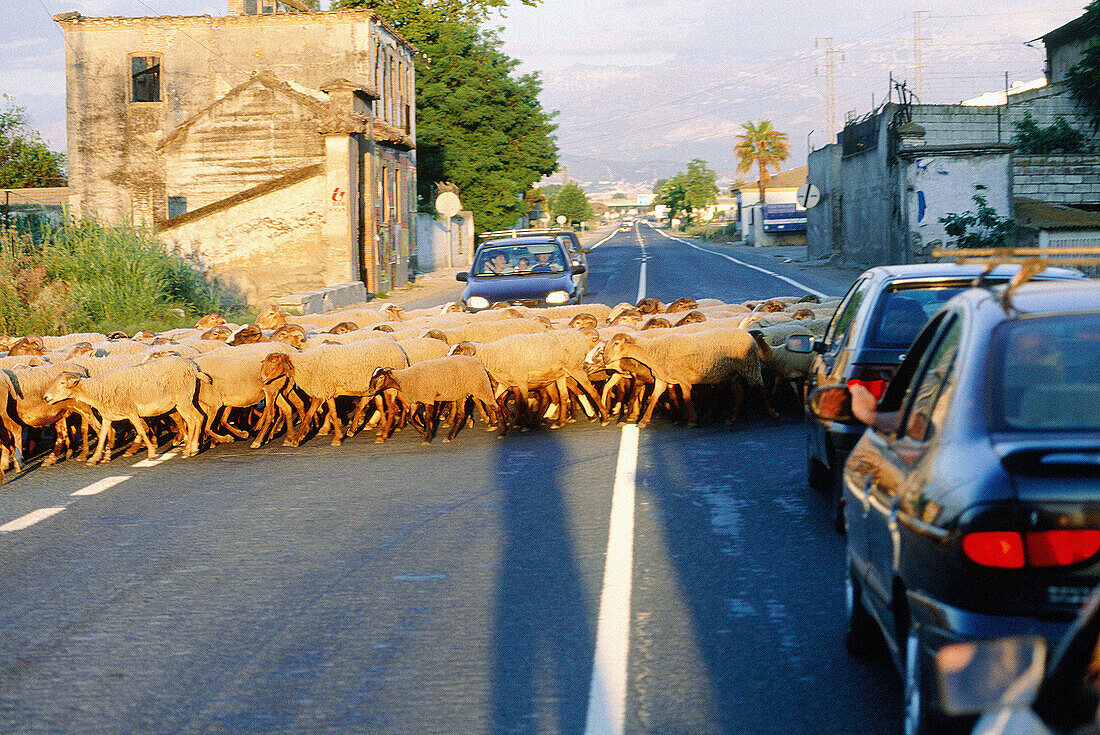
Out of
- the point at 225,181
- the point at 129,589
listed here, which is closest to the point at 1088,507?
the point at 129,589

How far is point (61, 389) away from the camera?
10.7 metres

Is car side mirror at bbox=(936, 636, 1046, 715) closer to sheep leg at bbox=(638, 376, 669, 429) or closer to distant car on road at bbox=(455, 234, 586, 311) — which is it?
sheep leg at bbox=(638, 376, 669, 429)

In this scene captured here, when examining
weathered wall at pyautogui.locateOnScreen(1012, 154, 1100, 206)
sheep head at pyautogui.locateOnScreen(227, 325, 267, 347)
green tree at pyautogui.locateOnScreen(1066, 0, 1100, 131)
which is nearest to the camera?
sheep head at pyautogui.locateOnScreen(227, 325, 267, 347)

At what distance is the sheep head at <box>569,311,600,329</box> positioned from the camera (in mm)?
14156

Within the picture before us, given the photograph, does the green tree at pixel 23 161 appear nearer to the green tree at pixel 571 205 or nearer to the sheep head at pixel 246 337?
the sheep head at pixel 246 337

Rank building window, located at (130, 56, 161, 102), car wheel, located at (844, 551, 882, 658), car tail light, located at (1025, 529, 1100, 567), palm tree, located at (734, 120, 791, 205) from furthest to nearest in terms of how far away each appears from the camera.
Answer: palm tree, located at (734, 120, 791, 205)
building window, located at (130, 56, 161, 102)
car wheel, located at (844, 551, 882, 658)
car tail light, located at (1025, 529, 1100, 567)

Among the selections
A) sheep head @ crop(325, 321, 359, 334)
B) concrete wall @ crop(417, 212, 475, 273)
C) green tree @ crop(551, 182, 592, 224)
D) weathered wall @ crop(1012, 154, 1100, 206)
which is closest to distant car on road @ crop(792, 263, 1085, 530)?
sheep head @ crop(325, 321, 359, 334)

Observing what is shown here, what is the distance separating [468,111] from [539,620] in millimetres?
55129

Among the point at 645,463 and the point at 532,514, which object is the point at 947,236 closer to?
the point at 645,463

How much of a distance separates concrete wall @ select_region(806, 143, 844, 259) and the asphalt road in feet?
130

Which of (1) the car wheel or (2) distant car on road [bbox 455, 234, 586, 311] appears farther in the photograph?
(2) distant car on road [bbox 455, 234, 586, 311]

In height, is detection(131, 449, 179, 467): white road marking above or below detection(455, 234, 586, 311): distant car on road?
below

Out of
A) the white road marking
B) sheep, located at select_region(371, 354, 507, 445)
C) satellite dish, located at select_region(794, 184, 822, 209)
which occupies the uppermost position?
satellite dish, located at select_region(794, 184, 822, 209)

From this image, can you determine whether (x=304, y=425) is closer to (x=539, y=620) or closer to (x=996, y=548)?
(x=539, y=620)
